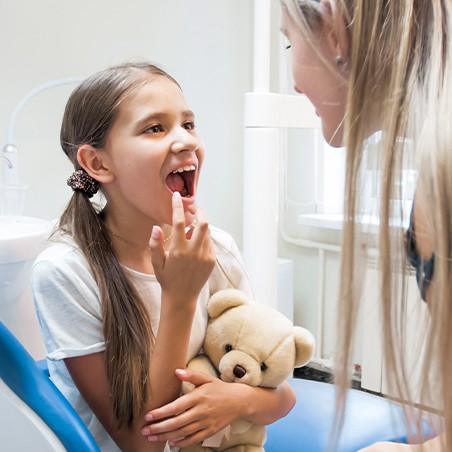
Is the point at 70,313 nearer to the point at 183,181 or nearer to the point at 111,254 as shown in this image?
the point at 111,254

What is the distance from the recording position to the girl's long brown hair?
80 cm

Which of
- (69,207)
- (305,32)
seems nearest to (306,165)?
(69,207)

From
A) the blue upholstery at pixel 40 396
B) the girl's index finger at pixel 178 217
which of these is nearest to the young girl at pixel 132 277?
the girl's index finger at pixel 178 217

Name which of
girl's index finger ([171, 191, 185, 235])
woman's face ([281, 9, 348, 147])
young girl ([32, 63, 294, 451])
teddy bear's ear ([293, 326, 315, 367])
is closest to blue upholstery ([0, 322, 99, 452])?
young girl ([32, 63, 294, 451])

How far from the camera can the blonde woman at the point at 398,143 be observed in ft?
1.64

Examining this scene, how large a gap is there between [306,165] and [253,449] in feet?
5.12

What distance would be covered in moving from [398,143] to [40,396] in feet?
1.52

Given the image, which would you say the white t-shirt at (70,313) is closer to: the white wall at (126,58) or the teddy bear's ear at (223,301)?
the teddy bear's ear at (223,301)

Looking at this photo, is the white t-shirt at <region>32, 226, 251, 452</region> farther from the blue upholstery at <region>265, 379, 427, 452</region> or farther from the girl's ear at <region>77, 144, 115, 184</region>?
the blue upholstery at <region>265, 379, 427, 452</region>

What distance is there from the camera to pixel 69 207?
3.03 ft

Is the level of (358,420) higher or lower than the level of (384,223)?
lower

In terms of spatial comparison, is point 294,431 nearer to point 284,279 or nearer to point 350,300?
point 350,300

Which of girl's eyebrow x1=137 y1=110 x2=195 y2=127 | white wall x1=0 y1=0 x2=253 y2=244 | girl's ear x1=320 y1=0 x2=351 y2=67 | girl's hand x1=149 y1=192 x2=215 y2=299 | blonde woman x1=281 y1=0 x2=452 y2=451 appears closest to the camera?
blonde woman x1=281 y1=0 x2=452 y2=451

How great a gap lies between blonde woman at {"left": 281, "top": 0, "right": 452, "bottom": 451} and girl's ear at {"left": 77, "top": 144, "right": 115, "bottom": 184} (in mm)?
389
